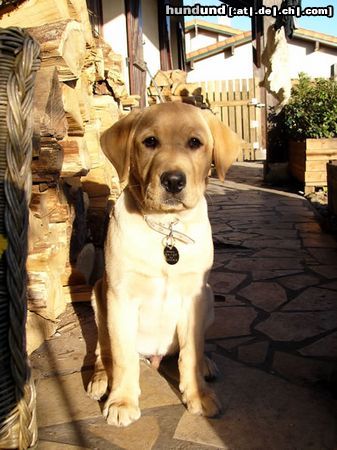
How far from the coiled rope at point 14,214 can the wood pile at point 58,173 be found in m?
0.85

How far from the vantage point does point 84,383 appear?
7.98 ft

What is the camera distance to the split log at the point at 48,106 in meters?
2.60

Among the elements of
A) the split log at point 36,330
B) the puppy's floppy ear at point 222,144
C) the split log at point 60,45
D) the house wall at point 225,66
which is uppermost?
the house wall at point 225,66

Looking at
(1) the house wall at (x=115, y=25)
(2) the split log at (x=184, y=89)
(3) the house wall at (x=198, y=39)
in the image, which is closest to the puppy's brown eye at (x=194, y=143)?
(1) the house wall at (x=115, y=25)

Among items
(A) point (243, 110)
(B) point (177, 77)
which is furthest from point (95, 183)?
(A) point (243, 110)

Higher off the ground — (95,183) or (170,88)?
(170,88)

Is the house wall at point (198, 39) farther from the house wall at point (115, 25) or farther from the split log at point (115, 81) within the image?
the split log at point (115, 81)

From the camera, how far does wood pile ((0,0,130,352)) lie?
9.29 ft

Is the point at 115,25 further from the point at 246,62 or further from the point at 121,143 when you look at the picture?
the point at 246,62

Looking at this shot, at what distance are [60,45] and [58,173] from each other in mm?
786

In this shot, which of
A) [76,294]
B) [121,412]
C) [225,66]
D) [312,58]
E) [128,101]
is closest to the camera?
[121,412]

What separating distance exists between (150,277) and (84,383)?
0.71 m

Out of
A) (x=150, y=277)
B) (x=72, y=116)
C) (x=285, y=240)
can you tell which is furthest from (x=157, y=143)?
(x=285, y=240)

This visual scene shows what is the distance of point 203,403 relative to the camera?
213 centimetres
